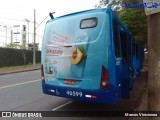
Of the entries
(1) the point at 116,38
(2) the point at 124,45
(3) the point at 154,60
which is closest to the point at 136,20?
(2) the point at 124,45

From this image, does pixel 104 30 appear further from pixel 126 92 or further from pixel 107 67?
pixel 126 92

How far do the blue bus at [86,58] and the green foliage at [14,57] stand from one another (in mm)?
29645

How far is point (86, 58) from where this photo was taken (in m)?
7.28

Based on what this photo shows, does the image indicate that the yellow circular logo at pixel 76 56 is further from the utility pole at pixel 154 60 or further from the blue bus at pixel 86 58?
the utility pole at pixel 154 60

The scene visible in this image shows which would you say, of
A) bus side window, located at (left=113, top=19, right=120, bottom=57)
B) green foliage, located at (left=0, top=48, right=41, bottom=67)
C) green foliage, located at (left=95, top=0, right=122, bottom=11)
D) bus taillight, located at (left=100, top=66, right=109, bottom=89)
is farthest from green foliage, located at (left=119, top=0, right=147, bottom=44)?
green foliage, located at (left=0, top=48, right=41, bottom=67)

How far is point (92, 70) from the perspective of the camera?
7.16 m

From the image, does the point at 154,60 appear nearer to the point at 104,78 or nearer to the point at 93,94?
the point at 104,78

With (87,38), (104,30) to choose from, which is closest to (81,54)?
(87,38)

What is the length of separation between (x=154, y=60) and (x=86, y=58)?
2.26 meters

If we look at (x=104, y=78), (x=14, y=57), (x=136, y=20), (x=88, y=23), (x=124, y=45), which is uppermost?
(x=136, y=20)

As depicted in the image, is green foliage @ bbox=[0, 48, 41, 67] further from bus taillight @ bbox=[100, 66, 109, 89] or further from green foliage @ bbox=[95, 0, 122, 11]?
bus taillight @ bbox=[100, 66, 109, 89]

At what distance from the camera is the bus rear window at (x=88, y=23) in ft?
24.0

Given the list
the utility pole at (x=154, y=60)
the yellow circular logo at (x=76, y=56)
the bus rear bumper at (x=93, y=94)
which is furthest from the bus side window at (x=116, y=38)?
the utility pole at (x=154, y=60)

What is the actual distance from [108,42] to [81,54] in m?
0.88
